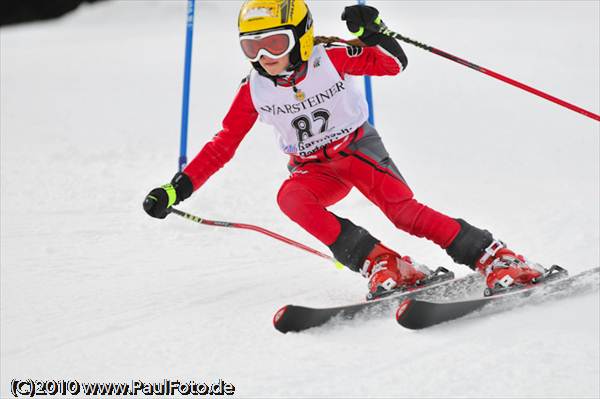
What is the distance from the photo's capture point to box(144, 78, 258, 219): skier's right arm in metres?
3.38

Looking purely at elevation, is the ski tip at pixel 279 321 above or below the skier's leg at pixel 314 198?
below

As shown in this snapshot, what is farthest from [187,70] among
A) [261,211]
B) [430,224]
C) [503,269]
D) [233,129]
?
[503,269]

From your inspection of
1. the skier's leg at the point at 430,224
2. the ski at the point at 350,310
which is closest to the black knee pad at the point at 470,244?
the skier's leg at the point at 430,224

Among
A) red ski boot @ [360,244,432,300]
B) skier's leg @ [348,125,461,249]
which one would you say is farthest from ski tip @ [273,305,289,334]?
skier's leg @ [348,125,461,249]

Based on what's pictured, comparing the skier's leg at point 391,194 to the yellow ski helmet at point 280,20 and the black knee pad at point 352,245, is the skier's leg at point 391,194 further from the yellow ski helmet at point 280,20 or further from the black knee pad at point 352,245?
the yellow ski helmet at point 280,20

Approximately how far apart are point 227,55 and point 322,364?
6.30 m

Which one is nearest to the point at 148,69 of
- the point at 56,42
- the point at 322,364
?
the point at 56,42

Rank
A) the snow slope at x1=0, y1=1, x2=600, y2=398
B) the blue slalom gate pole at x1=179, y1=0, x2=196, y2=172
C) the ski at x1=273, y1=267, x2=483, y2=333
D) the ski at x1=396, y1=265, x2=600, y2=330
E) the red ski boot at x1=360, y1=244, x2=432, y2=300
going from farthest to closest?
the blue slalom gate pole at x1=179, y1=0, x2=196, y2=172
the red ski boot at x1=360, y1=244, x2=432, y2=300
the ski at x1=273, y1=267, x2=483, y2=333
the ski at x1=396, y1=265, x2=600, y2=330
the snow slope at x1=0, y1=1, x2=600, y2=398

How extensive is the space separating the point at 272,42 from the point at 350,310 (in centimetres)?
113

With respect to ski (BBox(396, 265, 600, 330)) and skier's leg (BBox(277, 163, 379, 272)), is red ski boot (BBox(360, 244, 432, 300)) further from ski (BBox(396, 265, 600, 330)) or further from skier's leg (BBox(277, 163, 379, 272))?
ski (BBox(396, 265, 600, 330))

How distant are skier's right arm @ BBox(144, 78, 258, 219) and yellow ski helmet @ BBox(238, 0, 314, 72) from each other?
0.34m

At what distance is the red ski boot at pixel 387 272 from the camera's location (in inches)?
122

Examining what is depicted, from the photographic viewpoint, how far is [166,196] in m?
3.38

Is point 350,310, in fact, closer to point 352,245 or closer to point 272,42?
point 352,245
